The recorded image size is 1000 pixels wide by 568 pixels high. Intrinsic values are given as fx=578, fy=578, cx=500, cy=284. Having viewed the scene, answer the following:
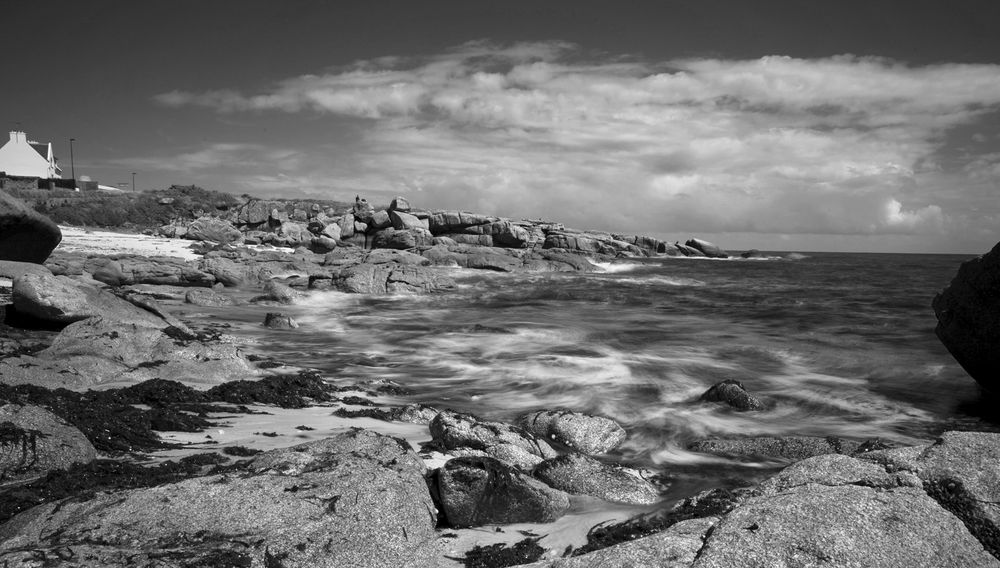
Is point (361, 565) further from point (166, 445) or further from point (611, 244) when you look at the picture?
point (611, 244)

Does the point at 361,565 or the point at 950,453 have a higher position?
the point at 950,453

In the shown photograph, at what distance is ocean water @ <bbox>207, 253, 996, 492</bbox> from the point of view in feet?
28.4

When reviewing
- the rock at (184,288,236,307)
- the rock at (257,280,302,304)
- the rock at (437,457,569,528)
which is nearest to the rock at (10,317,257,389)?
the rock at (437,457,569,528)

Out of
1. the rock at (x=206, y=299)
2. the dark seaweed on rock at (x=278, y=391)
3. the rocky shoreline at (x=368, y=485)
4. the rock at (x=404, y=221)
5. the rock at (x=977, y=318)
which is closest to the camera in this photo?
the rocky shoreline at (x=368, y=485)

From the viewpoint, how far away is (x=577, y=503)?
5.17 metres

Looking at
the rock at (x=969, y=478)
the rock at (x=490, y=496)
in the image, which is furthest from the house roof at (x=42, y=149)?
the rock at (x=969, y=478)

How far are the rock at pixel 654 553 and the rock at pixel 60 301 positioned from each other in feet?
28.2

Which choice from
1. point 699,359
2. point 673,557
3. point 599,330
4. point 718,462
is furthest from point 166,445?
point 599,330

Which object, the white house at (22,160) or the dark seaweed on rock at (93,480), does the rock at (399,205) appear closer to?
the white house at (22,160)

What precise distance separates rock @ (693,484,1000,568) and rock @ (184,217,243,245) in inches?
1731

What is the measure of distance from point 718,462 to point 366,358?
7677mm

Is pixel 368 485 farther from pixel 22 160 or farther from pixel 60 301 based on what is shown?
pixel 22 160

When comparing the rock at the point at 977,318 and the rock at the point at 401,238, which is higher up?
the rock at the point at 401,238

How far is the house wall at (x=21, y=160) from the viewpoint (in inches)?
2388
